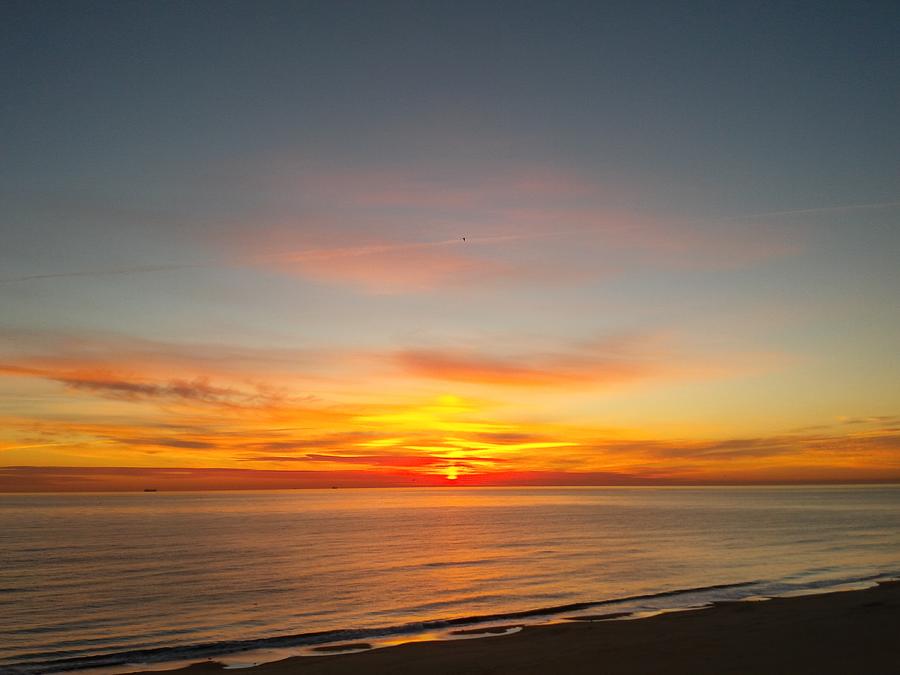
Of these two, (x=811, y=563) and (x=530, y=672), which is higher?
(x=530, y=672)

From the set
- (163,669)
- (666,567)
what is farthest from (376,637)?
(666,567)

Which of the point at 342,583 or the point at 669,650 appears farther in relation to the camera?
the point at 342,583

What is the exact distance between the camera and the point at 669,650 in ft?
74.9

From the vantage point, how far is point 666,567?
51.0 meters

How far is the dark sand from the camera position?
68.0 feet

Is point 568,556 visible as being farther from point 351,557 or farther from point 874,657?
point 874,657

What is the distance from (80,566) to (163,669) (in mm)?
39017

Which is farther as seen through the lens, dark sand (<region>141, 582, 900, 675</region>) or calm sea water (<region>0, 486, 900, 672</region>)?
calm sea water (<region>0, 486, 900, 672</region>)

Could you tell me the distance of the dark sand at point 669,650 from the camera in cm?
2072

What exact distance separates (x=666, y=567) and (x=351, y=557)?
88.2ft

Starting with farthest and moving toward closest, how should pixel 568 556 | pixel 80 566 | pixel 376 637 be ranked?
pixel 568 556, pixel 80 566, pixel 376 637

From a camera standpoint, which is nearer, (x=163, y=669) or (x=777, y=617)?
(x=163, y=669)

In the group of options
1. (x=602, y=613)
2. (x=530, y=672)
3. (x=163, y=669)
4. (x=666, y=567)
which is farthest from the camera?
(x=666, y=567)

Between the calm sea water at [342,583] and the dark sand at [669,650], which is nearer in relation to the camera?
the dark sand at [669,650]
